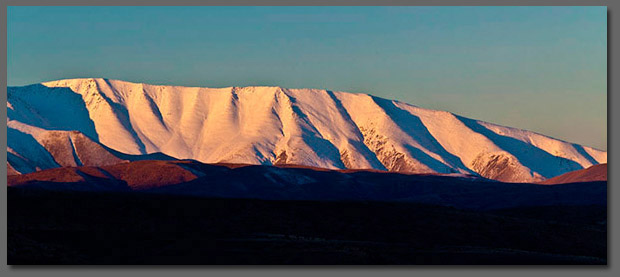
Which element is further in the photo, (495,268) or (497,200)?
(497,200)

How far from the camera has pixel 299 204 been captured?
10350 cm

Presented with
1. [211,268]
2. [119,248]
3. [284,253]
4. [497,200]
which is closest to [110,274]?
[211,268]

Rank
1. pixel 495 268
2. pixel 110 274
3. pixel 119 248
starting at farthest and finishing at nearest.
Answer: pixel 119 248 → pixel 495 268 → pixel 110 274

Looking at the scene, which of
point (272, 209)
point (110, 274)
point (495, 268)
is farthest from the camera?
point (272, 209)

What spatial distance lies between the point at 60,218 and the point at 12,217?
4584mm

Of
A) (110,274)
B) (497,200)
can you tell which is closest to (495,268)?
(110,274)

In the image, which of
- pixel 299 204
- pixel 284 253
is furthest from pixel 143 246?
pixel 299 204

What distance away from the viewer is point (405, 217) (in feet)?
335

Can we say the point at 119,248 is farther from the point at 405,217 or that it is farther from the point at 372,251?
the point at 405,217

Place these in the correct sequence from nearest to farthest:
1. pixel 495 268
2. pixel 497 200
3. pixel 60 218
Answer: pixel 495 268 < pixel 60 218 < pixel 497 200

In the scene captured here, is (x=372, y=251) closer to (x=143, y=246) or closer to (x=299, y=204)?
(x=143, y=246)

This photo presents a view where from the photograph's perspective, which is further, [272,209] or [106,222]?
[272,209]

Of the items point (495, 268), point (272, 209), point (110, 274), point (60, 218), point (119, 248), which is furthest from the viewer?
point (272, 209)

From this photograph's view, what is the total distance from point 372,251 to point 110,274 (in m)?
26.4
